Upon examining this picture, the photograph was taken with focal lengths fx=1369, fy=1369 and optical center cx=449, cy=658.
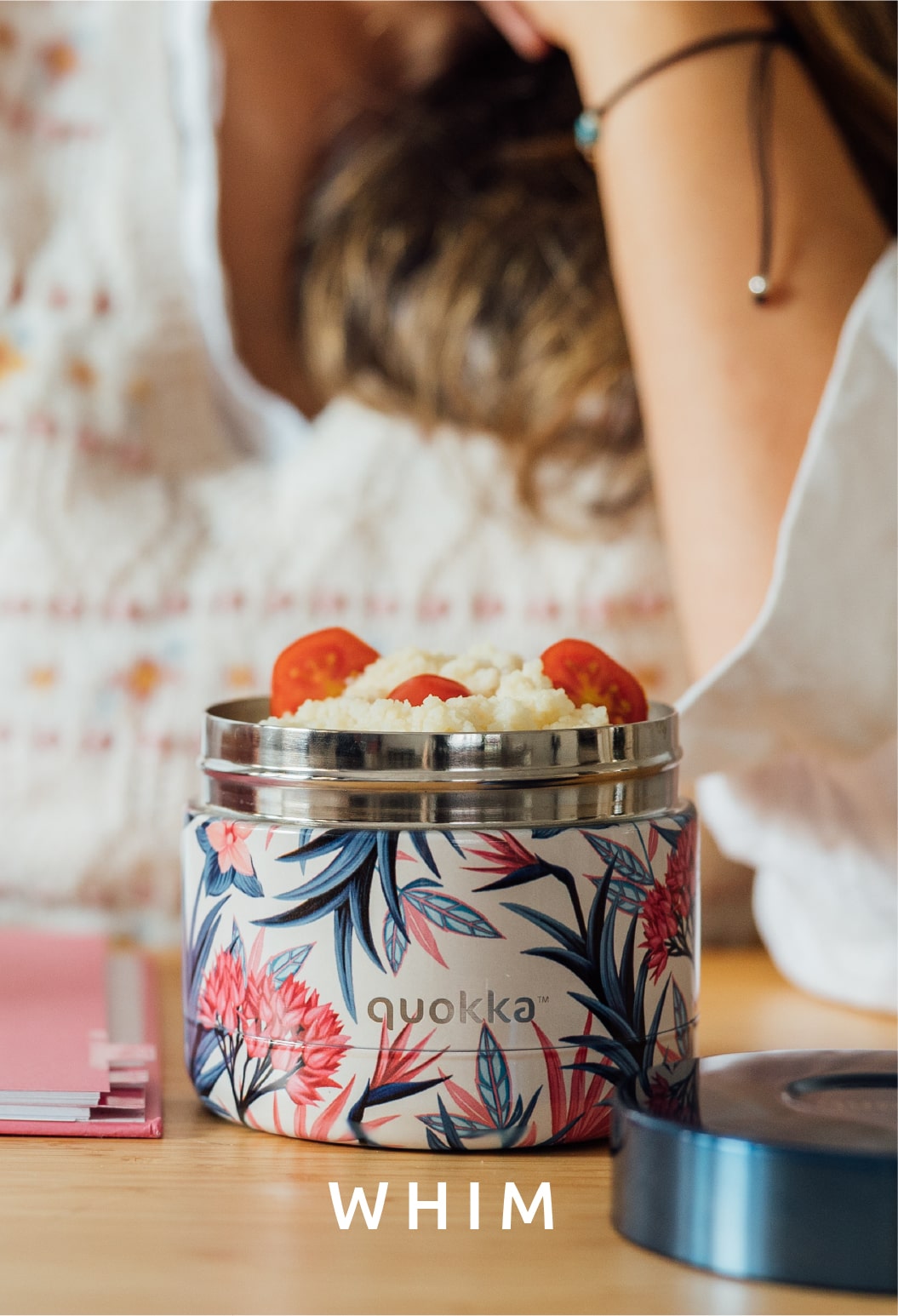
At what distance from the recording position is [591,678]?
479 millimetres

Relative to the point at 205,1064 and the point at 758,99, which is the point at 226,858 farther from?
the point at 758,99

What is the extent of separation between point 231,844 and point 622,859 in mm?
129

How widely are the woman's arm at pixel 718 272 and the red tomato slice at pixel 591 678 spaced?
0.61 ft

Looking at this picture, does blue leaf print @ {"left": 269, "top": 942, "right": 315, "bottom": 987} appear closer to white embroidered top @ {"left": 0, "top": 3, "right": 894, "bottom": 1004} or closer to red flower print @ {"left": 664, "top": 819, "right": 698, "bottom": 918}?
red flower print @ {"left": 664, "top": 819, "right": 698, "bottom": 918}

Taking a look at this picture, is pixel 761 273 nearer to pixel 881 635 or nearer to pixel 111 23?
pixel 881 635

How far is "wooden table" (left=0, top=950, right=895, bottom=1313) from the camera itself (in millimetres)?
346

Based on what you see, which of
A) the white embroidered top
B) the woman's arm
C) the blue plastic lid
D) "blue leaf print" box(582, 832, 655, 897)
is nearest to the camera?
the blue plastic lid

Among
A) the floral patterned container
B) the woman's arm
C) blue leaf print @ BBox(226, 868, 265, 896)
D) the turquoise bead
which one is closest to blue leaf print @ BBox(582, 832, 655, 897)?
the floral patterned container

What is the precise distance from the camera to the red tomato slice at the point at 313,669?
50cm

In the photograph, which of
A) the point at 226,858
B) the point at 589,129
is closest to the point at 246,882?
the point at 226,858

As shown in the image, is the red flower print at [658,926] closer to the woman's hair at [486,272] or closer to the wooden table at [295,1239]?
the wooden table at [295,1239]

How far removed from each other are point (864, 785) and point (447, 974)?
0.30 meters

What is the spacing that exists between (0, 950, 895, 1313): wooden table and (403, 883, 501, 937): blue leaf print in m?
0.08

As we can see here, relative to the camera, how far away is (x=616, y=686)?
1.59 ft
